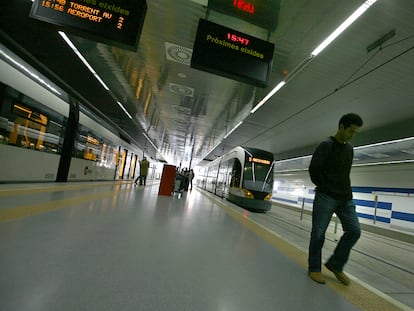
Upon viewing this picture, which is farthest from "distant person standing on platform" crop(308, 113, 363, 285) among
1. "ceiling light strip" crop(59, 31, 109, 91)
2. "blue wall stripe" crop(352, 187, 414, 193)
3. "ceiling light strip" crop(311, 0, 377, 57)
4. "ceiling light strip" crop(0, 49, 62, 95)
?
"blue wall stripe" crop(352, 187, 414, 193)

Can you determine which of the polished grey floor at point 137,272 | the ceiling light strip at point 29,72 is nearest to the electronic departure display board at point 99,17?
the ceiling light strip at point 29,72

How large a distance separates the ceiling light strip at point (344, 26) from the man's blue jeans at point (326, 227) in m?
3.82

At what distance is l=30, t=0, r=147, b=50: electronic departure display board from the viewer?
3879 millimetres

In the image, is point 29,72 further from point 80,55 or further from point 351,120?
point 351,120

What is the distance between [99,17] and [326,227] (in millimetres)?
4952

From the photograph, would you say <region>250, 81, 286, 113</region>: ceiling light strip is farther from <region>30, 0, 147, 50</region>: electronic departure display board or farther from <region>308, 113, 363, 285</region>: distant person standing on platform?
<region>308, 113, 363, 285</region>: distant person standing on platform

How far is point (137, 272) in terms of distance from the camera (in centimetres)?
186

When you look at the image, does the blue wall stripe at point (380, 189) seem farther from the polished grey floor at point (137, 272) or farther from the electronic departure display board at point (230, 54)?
the polished grey floor at point (137, 272)

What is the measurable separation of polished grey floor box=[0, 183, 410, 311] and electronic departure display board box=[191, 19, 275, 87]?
Answer: 10.5 feet

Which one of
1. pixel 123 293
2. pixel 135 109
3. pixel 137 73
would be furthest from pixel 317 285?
pixel 135 109

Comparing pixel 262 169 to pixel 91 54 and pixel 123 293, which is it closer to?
pixel 91 54

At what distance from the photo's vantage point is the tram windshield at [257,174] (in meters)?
9.66

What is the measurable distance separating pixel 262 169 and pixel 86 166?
813 centimetres

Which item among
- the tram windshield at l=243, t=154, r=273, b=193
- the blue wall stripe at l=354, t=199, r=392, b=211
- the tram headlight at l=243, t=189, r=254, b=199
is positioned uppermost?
the tram windshield at l=243, t=154, r=273, b=193
